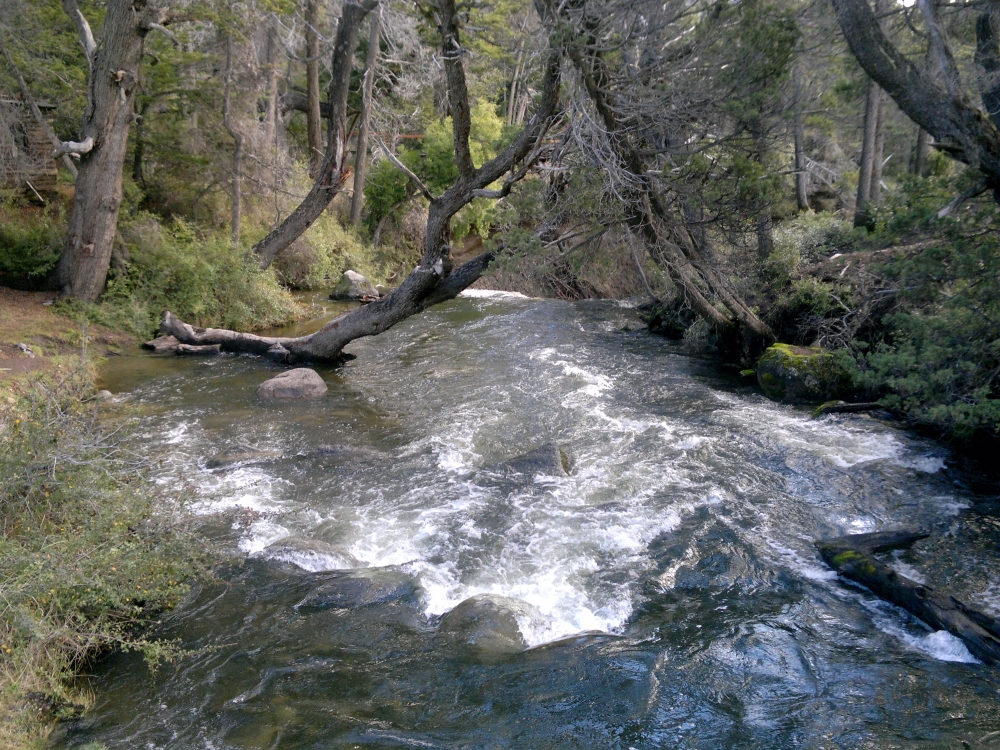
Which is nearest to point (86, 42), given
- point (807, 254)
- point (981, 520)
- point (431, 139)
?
point (431, 139)

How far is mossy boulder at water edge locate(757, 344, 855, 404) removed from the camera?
1023 cm

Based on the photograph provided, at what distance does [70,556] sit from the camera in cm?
450

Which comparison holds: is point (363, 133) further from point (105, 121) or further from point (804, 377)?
point (804, 377)

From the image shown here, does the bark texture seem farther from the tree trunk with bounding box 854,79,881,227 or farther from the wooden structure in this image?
the wooden structure

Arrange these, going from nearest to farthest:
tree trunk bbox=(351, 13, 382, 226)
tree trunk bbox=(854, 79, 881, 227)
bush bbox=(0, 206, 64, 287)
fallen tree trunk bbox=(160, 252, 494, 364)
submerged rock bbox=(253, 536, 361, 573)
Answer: submerged rock bbox=(253, 536, 361, 573), fallen tree trunk bbox=(160, 252, 494, 364), bush bbox=(0, 206, 64, 287), tree trunk bbox=(854, 79, 881, 227), tree trunk bbox=(351, 13, 382, 226)

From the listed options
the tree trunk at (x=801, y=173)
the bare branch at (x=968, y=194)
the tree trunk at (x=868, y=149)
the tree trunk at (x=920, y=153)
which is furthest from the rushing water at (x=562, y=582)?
the tree trunk at (x=920, y=153)

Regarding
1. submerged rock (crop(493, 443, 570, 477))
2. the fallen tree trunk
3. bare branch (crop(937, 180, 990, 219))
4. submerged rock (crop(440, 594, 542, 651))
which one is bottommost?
submerged rock (crop(440, 594, 542, 651))


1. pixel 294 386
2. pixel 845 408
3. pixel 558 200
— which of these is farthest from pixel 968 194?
pixel 294 386

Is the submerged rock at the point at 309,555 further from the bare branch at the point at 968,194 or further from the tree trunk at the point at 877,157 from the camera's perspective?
the tree trunk at the point at 877,157

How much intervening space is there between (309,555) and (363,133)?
1871cm

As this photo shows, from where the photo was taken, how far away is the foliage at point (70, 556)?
13.3 feet

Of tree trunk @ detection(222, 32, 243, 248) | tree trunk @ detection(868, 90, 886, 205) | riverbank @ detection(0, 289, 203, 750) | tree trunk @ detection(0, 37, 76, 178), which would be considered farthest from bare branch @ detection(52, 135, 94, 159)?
tree trunk @ detection(868, 90, 886, 205)

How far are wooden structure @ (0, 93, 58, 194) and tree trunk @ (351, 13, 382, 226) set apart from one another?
8828 millimetres

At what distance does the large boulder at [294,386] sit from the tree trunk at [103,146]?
4.99 meters
